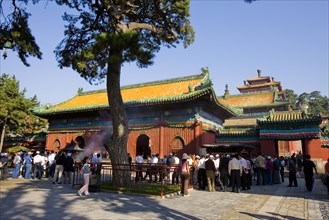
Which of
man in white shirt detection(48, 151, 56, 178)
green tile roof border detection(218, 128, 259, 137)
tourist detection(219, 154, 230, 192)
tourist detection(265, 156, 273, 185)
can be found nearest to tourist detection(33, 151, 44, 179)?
man in white shirt detection(48, 151, 56, 178)

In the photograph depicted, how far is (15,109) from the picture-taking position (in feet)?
92.7

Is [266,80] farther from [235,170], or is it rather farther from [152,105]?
[235,170]

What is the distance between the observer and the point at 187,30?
12.8 metres

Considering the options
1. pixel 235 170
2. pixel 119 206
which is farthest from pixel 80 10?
pixel 235 170

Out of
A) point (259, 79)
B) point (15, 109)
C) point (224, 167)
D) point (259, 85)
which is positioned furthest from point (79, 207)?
point (259, 79)

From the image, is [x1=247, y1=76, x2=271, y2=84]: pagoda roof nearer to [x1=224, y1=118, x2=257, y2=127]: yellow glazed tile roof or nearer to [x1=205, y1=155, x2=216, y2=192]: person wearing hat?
[x1=224, y1=118, x2=257, y2=127]: yellow glazed tile roof

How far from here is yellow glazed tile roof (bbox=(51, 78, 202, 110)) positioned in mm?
20783

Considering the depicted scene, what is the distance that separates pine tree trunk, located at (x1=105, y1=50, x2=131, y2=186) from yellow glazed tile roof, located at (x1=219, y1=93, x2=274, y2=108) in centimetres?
2586

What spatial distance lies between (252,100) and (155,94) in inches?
707

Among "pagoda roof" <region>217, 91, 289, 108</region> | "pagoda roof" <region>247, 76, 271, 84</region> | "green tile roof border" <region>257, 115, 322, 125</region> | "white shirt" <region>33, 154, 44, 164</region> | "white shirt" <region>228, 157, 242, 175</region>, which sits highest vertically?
"pagoda roof" <region>247, 76, 271, 84</region>

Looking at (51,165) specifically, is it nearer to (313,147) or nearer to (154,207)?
(154,207)

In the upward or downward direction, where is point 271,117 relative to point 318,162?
upward

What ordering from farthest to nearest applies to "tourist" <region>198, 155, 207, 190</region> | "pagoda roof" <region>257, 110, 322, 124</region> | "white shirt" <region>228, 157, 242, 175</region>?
"pagoda roof" <region>257, 110, 322, 124</region>, "tourist" <region>198, 155, 207, 190</region>, "white shirt" <region>228, 157, 242, 175</region>

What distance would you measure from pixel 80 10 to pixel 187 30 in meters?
5.13
